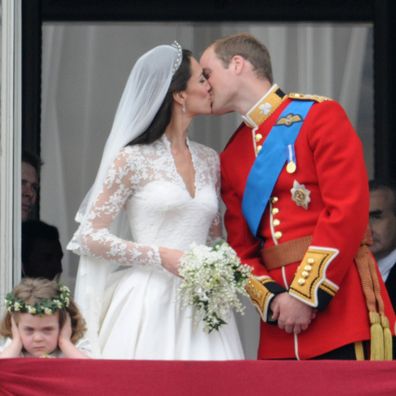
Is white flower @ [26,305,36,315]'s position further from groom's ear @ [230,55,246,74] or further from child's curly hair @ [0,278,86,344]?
groom's ear @ [230,55,246,74]

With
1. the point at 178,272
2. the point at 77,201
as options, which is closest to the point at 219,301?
the point at 178,272

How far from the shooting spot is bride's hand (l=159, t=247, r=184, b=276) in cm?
626

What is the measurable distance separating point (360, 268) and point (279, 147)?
0.57 m

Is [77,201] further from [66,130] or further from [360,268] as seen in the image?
[360,268]

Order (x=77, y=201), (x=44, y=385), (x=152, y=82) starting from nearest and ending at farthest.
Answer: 1. (x=44, y=385)
2. (x=152, y=82)
3. (x=77, y=201)

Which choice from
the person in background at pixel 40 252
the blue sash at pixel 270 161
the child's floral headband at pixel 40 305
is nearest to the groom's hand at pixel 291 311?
the blue sash at pixel 270 161

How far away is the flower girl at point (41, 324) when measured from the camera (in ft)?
19.8

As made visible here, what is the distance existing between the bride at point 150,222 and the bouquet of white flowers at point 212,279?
193mm

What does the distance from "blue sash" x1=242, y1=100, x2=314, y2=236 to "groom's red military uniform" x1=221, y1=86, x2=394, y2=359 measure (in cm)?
3

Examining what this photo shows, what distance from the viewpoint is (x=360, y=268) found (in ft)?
20.8

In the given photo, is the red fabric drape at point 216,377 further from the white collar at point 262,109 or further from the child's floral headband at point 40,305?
the white collar at point 262,109

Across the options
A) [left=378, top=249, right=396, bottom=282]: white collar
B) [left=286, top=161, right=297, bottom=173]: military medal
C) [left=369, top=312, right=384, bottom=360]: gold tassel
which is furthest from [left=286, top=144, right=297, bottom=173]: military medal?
[left=378, top=249, right=396, bottom=282]: white collar

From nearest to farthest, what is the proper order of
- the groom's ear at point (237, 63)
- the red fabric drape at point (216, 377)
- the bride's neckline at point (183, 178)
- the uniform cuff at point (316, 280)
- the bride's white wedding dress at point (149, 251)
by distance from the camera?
the red fabric drape at point (216, 377) → the uniform cuff at point (316, 280) → the bride's white wedding dress at point (149, 251) → the bride's neckline at point (183, 178) → the groom's ear at point (237, 63)

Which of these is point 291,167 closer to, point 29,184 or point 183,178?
point 183,178
